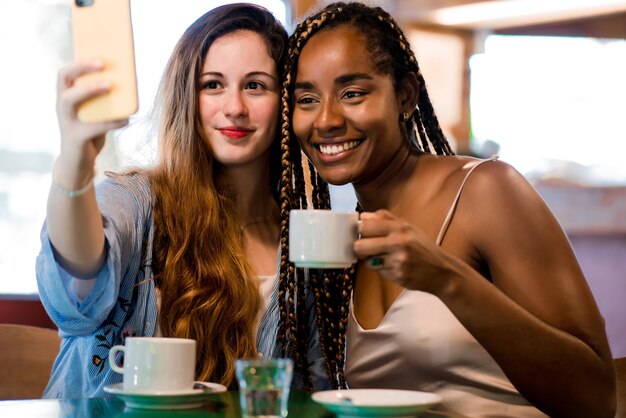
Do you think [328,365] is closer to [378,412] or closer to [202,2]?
[378,412]

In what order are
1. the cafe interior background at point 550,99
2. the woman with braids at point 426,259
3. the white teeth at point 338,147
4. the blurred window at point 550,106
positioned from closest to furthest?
the woman with braids at point 426,259 → the white teeth at point 338,147 → the cafe interior background at point 550,99 → the blurred window at point 550,106

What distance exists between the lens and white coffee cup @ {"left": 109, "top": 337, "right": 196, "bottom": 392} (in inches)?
60.0

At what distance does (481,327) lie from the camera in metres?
1.64

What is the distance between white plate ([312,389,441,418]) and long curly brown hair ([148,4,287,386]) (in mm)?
632

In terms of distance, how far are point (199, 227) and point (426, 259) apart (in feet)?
2.70

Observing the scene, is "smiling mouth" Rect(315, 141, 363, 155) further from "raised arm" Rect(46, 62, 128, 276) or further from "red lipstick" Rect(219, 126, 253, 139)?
"raised arm" Rect(46, 62, 128, 276)

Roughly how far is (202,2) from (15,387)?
2.56 meters

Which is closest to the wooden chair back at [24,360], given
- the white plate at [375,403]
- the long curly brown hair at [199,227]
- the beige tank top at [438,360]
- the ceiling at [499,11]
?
the long curly brown hair at [199,227]

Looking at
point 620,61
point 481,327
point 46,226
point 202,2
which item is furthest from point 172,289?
point 620,61

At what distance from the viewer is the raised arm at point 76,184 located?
1.42 metres

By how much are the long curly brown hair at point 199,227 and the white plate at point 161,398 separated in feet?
1.61

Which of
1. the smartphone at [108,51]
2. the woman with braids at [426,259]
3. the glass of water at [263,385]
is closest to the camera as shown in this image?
the glass of water at [263,385]

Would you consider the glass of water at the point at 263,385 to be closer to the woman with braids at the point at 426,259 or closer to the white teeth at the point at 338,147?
the woman with braids at the point at 426,259

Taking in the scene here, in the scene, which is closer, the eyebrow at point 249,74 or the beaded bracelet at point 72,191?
the beaded bracelet at point 72,191
